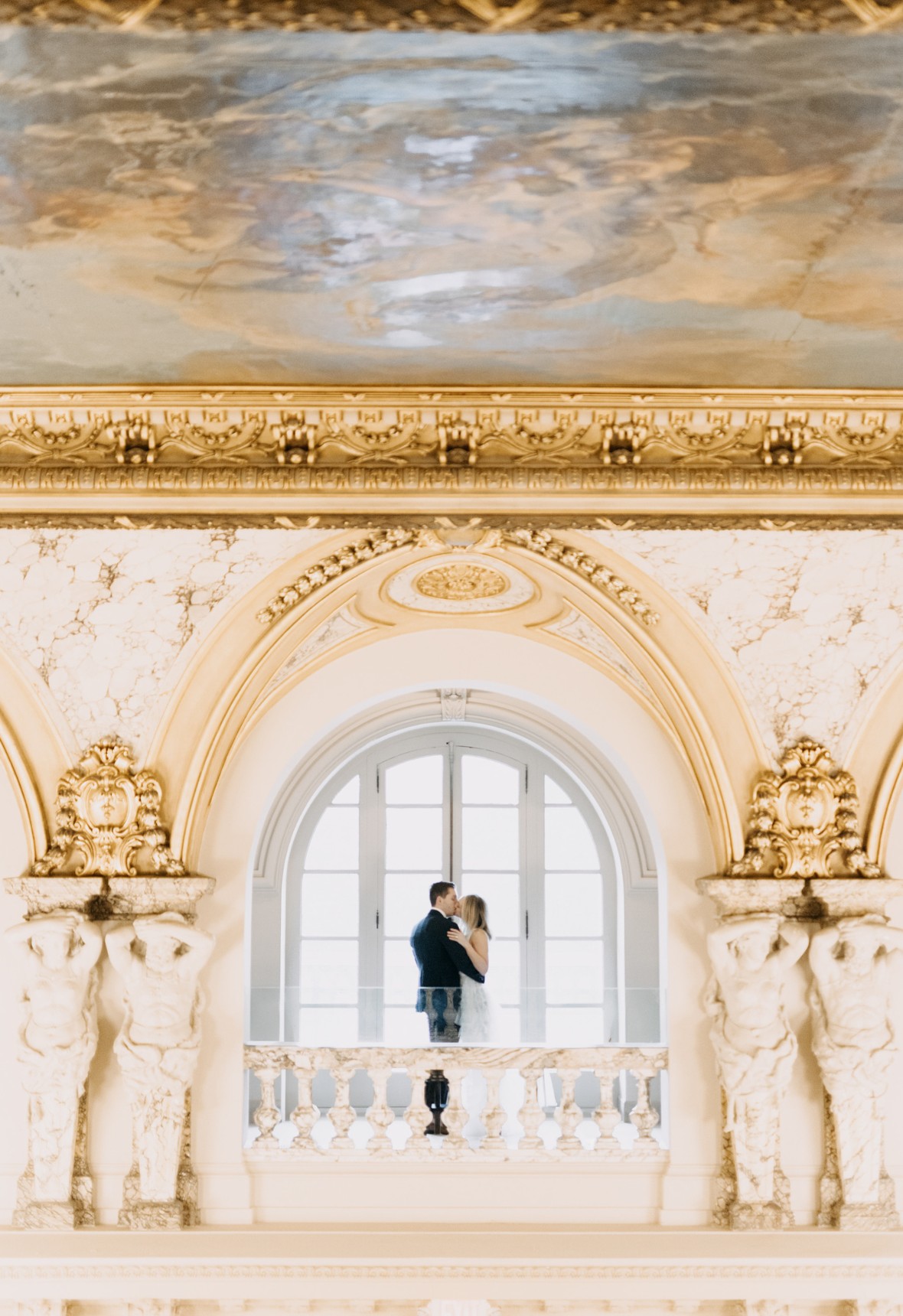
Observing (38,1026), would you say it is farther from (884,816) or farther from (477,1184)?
(884,816)

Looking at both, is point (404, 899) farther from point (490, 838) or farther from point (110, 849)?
point (110, 849)

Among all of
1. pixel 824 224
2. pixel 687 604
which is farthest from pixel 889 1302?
pixel 824 224

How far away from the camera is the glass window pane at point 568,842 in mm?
11086

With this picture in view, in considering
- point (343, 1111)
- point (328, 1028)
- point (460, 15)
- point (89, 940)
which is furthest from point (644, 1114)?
point (460, 15)

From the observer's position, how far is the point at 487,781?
11188 mm

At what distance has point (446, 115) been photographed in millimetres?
3459

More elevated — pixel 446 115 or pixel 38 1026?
pixel 446 115

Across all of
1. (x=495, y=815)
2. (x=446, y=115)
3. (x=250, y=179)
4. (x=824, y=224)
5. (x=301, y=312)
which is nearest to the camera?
(x=446, y=115)

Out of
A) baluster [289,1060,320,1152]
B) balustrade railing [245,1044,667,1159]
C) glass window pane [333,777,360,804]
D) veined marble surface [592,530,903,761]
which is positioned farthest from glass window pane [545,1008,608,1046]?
glass window pane [333,777,360,804]

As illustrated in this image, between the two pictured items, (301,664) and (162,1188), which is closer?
(162,1188)

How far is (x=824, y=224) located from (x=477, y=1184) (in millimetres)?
5722

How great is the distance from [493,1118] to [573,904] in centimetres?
336

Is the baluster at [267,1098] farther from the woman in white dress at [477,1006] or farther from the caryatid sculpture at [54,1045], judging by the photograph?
the woman in white dress at [477,1006]

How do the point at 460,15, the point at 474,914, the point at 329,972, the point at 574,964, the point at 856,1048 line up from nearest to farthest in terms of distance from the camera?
the point at 460,15, the point at 856,1048, the point at 329,972, the point at 474,914, the point at 574,964
